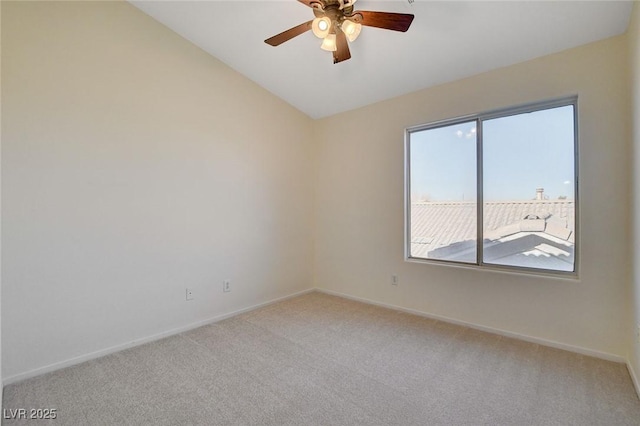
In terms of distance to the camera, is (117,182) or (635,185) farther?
(117,182)

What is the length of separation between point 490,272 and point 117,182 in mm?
3514

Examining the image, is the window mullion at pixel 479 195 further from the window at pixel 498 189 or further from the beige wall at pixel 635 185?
the beige wall at pixel 635 185

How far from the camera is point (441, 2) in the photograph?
215 centimetres

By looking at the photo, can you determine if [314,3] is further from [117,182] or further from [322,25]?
[117,182]

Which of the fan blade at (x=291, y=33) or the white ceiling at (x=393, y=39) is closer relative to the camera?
the fan blade at (x=291, y=33)

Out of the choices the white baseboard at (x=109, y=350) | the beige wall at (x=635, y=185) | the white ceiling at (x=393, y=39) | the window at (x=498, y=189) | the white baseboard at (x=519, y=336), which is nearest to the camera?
the beige wall at (x=635, y=185)

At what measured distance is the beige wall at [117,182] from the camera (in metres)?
2.02

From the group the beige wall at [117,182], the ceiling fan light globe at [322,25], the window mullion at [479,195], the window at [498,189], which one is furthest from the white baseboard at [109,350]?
the ceiling fan light globe at [322,25]

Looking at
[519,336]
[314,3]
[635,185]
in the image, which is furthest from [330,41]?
[519,336]

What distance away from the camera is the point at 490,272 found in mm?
2742

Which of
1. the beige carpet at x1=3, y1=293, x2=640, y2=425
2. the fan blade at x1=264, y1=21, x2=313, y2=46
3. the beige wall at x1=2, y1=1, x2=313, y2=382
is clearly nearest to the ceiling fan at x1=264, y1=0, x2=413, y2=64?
the fan blade at x1=264, y1=21, x2=313, y2=46

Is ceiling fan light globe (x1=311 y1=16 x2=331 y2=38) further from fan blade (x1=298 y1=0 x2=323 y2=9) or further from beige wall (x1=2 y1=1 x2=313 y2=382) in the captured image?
beige wall (x1=2 y1=1 x2=313 y2=382)

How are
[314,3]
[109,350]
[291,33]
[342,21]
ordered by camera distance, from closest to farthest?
[314,3] < [342,21] < [291,33] < [109,350]

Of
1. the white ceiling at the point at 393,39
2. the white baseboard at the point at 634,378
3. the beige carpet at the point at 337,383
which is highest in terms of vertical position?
the white ceiling at the point at 393,39
